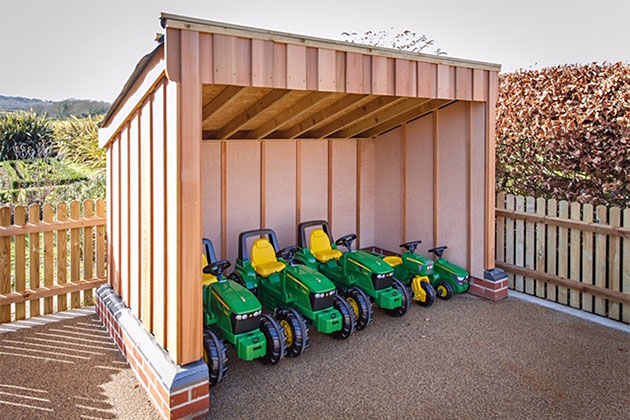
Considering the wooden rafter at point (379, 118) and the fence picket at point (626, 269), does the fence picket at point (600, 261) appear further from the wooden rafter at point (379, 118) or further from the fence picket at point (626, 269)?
the wooden rafter at point (379, 118)

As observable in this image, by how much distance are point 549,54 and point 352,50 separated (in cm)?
637

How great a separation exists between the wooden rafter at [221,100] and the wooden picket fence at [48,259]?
61.0 inches

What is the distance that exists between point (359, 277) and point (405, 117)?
2192 millimetres

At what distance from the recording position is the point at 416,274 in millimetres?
5148

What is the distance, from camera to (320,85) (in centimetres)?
354

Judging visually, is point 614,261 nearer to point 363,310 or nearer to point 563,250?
point 563,250

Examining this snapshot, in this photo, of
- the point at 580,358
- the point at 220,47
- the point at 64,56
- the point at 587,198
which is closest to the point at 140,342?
the point at 220,47

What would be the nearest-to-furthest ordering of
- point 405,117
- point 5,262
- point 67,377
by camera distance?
point 67,377
point 5,262
point 405,117

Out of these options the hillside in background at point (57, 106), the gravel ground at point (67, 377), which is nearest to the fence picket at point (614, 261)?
the gravel ground at point (67, 377)

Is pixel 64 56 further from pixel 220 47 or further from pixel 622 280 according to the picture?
pixel 622 280

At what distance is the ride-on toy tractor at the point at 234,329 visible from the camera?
341cm

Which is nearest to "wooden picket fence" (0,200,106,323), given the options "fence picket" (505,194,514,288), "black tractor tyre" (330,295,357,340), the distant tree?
"black tractor tyre" (330,295,357,340)

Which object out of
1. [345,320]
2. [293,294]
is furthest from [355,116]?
[345,320]

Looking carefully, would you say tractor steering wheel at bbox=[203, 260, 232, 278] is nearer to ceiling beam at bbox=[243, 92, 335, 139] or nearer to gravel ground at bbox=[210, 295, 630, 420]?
gravel ground at bbox=[210, 295, 630, 420]
